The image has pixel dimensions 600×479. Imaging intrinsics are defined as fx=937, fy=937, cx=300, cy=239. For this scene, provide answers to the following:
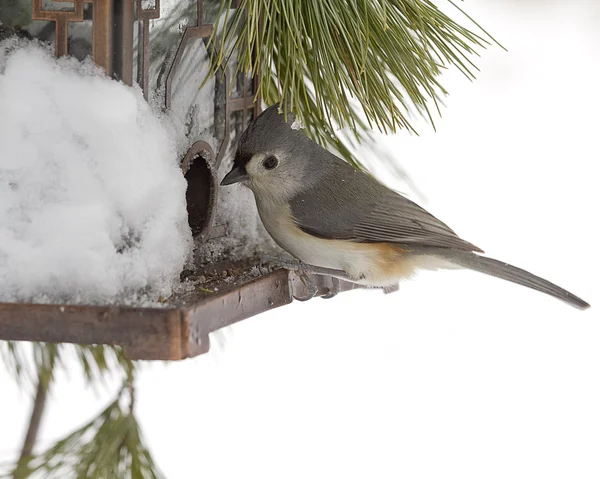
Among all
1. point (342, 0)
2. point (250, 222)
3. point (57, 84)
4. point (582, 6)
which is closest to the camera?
→ point (57, 84)

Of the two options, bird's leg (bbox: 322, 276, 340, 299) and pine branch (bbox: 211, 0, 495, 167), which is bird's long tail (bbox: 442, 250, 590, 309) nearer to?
bird's leg (bbox: 322, 276, 340, 299)

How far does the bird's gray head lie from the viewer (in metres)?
2.54

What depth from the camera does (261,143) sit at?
2.55 m

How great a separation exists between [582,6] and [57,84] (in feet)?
16.7

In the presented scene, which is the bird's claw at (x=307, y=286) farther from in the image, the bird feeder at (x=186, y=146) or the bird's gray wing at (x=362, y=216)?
the bird's gray wing at (x=362, y=216)


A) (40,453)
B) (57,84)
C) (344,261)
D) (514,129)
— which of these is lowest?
(40,453)

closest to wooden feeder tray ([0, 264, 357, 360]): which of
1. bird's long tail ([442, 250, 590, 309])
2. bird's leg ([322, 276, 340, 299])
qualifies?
bird's leg ([322, 276, 340, 299])

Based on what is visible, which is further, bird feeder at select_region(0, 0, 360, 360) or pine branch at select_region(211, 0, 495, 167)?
pine branch at select_region(211, 0, 495, 167)

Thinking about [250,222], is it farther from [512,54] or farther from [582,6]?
[582,6]

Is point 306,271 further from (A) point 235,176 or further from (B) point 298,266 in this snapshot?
(A) point 235,176

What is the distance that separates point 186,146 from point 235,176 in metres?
0.18

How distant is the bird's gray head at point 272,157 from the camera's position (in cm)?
254

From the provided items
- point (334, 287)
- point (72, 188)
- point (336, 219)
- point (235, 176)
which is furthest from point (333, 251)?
point (72, 188)

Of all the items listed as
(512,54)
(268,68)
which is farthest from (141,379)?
(512,54)
